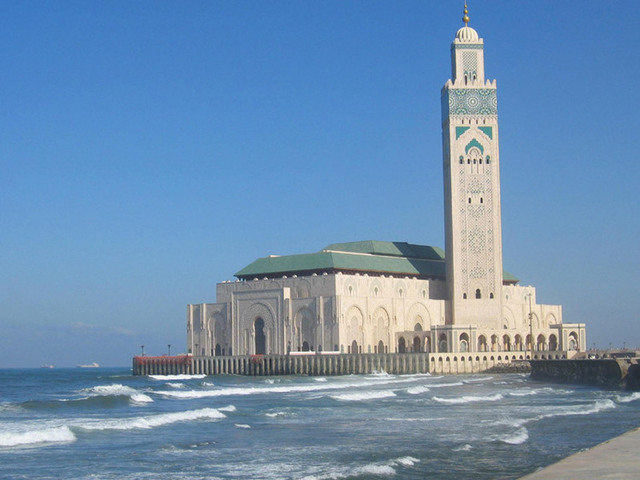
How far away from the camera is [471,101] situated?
104188 mm

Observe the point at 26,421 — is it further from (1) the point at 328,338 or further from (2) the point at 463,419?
(1) the point at 328,338

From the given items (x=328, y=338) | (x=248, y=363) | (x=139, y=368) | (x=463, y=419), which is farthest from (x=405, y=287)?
(x=463, y=419)

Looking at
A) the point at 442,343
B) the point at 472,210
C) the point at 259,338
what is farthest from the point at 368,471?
the point at 259,338

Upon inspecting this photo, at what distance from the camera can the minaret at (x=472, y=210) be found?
103 m

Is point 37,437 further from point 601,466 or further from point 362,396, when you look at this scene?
point 362,396

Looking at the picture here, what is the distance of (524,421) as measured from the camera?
39.8 meters

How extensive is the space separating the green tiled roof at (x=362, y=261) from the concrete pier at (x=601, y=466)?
78.2 metres

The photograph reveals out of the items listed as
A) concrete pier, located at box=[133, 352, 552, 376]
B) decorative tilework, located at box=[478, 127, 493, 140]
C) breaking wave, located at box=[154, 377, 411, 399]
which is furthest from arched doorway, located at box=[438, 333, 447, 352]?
breaking wave, located at box=[154, 377, 411, 399]

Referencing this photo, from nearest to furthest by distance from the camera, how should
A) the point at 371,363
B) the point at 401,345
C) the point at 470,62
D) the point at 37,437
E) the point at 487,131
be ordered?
the point at 37,437, the point at 371,363, the point at 487,131, the point at 401,345, the point at 470,62

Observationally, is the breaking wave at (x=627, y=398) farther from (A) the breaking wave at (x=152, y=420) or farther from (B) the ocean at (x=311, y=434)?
(A) the breaking wave at (x=152, y=420)

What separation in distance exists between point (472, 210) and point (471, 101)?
1143 centimetres

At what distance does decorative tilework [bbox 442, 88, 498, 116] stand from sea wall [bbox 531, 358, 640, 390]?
31036 mm

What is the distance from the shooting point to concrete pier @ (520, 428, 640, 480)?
64.9 ft

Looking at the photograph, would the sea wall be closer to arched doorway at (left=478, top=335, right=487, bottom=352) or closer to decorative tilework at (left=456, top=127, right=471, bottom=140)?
arched doorway at (left=478, top=335, right=487, bottom=352)
